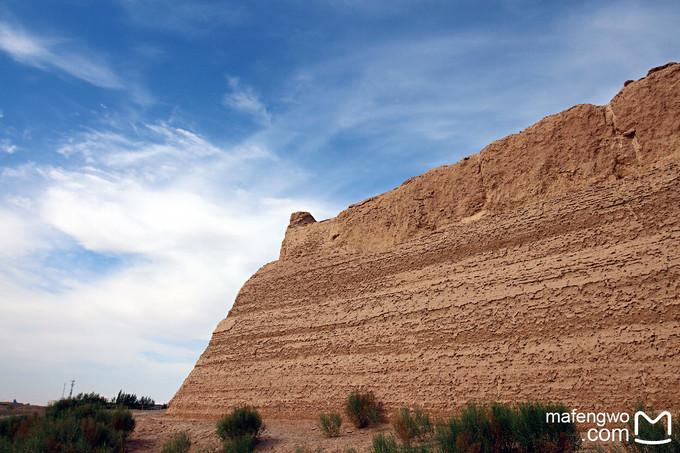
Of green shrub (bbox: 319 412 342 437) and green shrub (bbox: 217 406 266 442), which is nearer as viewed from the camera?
green shrub (bbox: 319 412 342 437)

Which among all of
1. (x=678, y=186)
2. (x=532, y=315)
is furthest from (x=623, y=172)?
(x=532, y=315)

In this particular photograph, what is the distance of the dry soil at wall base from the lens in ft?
25.9

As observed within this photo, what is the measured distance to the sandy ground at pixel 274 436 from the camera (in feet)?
30.0

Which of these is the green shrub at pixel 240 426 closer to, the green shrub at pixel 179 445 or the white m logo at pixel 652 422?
the green shrub at pixel 179 445

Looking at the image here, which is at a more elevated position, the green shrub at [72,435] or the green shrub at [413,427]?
the green shrub at [413,427]

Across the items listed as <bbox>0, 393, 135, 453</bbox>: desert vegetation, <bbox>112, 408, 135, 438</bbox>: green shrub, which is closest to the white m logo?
<bbox>0, 393, 135, 453</bbox>: desert vegetation

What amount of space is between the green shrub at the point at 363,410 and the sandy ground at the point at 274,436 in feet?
0.58

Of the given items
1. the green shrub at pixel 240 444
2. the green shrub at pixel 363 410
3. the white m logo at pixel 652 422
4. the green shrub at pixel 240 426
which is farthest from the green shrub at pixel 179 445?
the white m logo at pixel 652 422

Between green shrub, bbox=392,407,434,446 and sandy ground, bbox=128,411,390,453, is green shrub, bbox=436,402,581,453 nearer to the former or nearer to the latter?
green shrub, bbox=392,407,434,446

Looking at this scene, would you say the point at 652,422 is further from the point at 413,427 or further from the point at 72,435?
the point at 72,435

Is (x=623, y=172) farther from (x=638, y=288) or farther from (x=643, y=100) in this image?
(x=638, y=288)

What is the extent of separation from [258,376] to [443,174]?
7.53 meters

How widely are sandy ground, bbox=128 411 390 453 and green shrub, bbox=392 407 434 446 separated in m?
0.64

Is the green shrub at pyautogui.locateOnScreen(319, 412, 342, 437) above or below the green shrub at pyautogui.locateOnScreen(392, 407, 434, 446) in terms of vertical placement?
below
